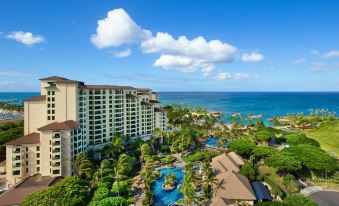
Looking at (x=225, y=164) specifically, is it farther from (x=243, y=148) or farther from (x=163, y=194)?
(x=163, y=194)

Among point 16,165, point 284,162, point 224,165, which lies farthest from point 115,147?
point 284,162

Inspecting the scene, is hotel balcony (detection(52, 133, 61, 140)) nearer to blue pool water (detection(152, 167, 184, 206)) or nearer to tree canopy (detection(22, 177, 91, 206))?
tree canopy (detection(22, 177, 91, 206))

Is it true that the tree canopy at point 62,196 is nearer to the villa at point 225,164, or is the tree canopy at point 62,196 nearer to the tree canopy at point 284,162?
the villa at point 225,164

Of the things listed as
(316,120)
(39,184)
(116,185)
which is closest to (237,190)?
(116,185)

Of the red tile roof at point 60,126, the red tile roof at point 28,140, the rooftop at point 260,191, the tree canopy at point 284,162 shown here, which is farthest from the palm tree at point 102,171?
the tree canopy at point 284,162

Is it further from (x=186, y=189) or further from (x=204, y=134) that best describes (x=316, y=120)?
(x=186, y=189)

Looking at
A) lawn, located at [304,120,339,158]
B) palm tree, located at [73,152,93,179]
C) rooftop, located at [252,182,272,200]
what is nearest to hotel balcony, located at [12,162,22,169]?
A: palm tree, located at [73,152,93,179]

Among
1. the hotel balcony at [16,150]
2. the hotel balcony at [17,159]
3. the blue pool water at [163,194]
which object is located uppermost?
the hotel balcony at [16,150]
